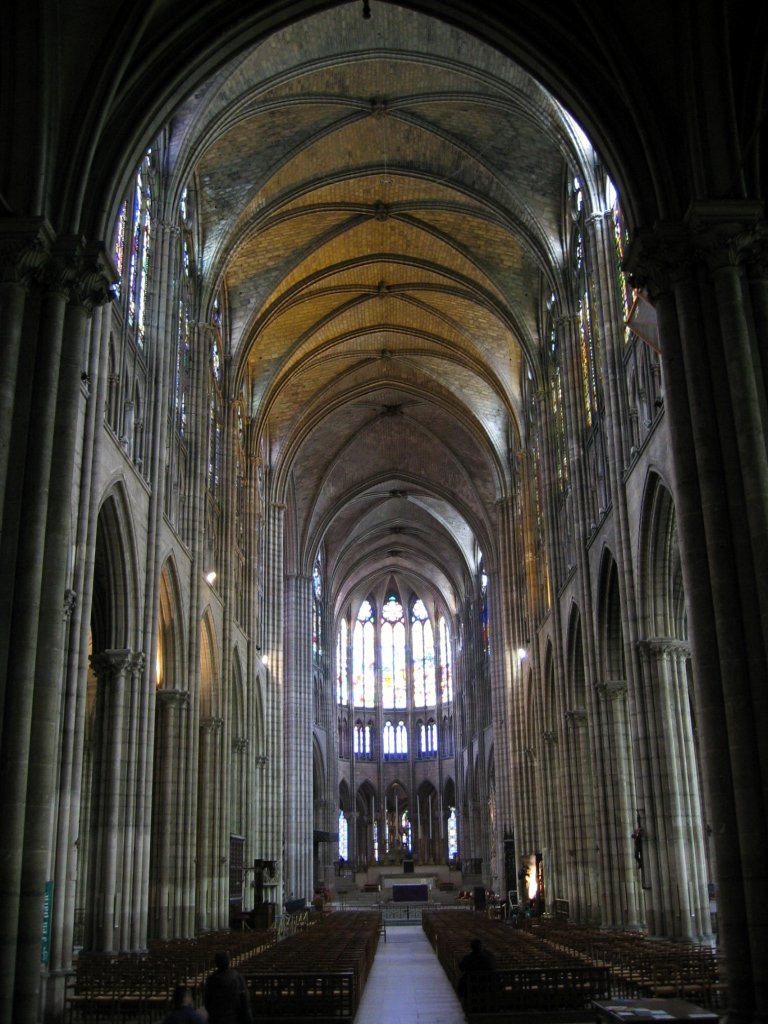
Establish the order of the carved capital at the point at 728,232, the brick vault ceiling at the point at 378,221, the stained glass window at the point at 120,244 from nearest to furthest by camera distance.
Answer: the carved capital at the point at 728,232 < the stained glass window at the point at 120,244 < the brick vault ceiling at the point at 378,221

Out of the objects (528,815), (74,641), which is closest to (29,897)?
(74,641)

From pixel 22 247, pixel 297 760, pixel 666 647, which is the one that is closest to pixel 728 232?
pixel 666 647

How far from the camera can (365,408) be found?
47344 millimetres

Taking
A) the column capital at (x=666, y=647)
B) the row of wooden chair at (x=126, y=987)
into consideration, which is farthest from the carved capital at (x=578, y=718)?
the row of wooden chair at (x=126, y=987)

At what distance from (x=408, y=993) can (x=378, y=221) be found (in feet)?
78.4

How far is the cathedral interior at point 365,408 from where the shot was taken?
13414 mm

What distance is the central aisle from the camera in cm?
1430

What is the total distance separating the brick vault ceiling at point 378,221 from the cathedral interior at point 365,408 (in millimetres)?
105

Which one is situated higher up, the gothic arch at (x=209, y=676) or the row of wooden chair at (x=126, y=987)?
the gothic arch at (x=209, y=676)

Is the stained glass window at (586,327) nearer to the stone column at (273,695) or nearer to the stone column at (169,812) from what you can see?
the stone column at (169,812)

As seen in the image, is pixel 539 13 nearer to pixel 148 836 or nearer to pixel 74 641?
pixel 74 641

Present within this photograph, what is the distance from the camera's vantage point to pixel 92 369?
17.8m

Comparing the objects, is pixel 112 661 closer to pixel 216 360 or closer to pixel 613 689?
pixel 613 689

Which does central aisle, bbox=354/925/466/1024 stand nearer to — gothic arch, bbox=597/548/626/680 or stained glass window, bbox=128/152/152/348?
gothic arch, bbox=597/548/626/680
